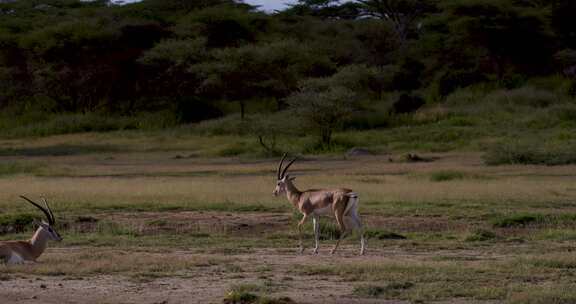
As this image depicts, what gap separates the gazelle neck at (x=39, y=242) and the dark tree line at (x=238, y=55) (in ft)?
73.2

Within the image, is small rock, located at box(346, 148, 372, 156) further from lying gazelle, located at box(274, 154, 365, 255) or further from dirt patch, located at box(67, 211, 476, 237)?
lying gazelle, located at box(274, 154, 365, 255)

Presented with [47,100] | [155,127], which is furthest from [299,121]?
[47,100]

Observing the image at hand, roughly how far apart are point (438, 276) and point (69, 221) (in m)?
6.04

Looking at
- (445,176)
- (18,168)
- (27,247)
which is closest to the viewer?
(27,247)

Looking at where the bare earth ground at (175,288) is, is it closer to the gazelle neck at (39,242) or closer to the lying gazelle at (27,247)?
the lying gazelle at (27,247)

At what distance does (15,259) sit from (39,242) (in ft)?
1.38

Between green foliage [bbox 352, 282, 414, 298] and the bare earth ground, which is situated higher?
green foliage [bbox 352, 282, 414, 298]

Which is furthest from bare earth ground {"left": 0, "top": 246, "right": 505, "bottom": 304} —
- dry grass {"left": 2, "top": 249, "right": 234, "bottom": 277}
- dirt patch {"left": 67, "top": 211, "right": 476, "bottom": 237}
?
dirt patch {"left": 67, "top": 211, "right": 476, "bottom": 237}

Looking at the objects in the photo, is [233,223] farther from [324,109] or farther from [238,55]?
[238,55]

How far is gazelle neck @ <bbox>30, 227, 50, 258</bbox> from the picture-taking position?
963cm

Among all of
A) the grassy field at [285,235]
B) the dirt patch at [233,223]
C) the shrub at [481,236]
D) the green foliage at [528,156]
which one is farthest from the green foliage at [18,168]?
the shrub at [481,236]

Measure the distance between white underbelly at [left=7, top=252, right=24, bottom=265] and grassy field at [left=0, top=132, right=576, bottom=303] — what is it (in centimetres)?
18

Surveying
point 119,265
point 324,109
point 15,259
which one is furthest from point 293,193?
point 324,109

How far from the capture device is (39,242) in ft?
31.9
